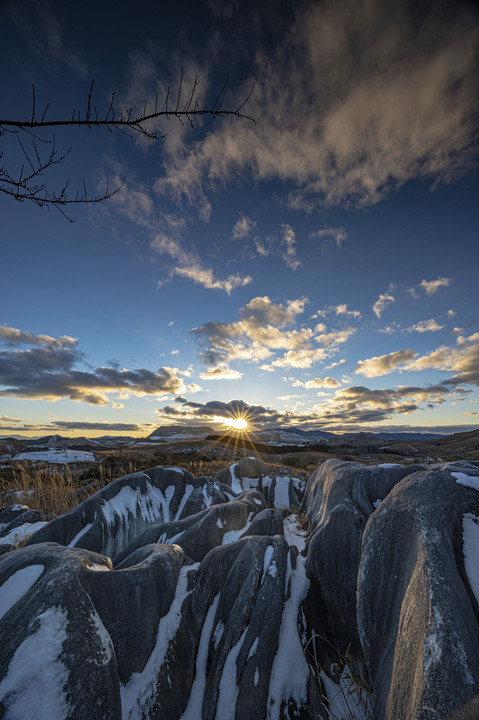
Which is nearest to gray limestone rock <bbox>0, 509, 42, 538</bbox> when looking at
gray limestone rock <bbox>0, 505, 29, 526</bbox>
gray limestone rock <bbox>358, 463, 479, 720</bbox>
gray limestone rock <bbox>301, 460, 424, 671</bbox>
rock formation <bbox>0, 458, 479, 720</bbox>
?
gray limestone rock <bbox>0, 505, 29, 526</bbox>

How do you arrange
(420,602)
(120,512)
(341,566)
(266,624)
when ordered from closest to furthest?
(420,602)
(266,624)
(341,566)
(120,512)

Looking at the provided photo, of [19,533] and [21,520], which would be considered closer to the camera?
[19,533]

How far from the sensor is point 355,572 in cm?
480

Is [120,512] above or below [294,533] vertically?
above

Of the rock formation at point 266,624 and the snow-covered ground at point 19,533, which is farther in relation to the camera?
the snow-covered ground at point 19,533

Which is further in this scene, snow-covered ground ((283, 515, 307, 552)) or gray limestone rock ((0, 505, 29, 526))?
gray limestone rock ((0, 505, 29, 526))

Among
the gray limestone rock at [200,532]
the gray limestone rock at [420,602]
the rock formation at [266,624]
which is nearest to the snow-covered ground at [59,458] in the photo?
the gray limestone rock at [200,532]

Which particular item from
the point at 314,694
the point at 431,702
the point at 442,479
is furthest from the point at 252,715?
the point at 442,479

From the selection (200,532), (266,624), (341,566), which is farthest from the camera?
(200,532)

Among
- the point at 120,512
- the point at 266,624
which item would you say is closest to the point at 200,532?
the point at 266,624

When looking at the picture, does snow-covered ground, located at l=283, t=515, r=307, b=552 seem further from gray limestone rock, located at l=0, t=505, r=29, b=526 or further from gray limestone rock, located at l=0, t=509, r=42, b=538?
gray limestone rock, located at l=0, t=505, r=29, b=526

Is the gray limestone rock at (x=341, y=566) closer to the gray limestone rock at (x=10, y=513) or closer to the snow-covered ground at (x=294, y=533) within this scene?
the snow-covered ground at (x=294, y=533)

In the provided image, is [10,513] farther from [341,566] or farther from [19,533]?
[341,566]

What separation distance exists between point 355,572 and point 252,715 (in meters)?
2.53
